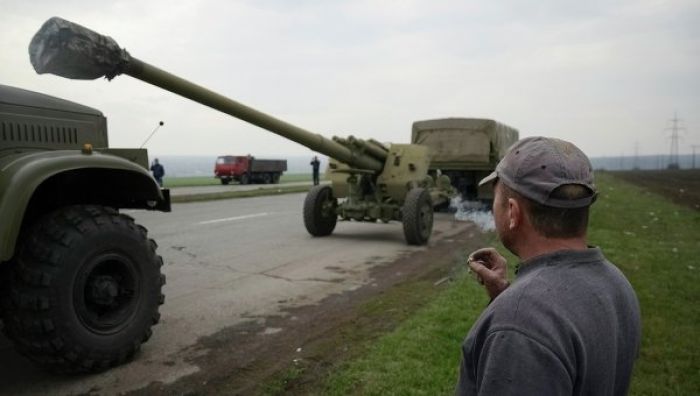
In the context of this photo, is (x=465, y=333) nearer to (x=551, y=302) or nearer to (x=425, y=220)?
(x=551, y=302)

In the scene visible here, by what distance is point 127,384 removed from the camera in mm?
3764

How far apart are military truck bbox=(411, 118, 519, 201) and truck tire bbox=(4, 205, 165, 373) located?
11.3 metres

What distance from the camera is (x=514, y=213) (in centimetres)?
144

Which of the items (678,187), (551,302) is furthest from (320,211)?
(678,187)

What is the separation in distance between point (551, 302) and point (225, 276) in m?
6.18

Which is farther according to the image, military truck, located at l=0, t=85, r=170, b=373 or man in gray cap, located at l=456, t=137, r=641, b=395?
military truck, located at l=0, t=85, r=170, b=373

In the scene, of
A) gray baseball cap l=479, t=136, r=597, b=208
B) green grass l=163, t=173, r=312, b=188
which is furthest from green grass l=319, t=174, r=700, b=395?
green grass l=163, t=173, r=312, b=188

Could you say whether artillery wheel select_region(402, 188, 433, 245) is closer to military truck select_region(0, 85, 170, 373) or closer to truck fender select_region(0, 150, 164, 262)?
military truck select_region(0, 85, 170, 373)

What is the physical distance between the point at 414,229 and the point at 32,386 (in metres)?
6.70

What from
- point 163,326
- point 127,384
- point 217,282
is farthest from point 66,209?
point 217,282

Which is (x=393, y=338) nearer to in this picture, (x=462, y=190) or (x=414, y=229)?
(x=414, y=229)

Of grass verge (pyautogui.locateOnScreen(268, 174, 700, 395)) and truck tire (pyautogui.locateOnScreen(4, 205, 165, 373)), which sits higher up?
truck tire (pyautogui.locateOnScreen(4, 205, 165, 373))

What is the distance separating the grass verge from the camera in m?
3.68

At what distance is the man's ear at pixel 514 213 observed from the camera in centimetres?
144
